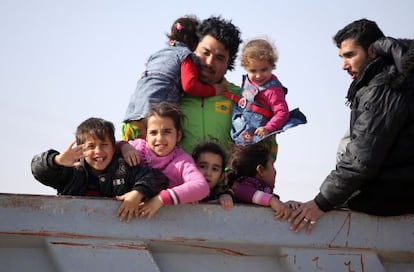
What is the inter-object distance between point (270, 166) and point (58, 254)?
5.44ft

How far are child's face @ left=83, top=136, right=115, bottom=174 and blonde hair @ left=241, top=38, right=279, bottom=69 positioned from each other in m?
1.49

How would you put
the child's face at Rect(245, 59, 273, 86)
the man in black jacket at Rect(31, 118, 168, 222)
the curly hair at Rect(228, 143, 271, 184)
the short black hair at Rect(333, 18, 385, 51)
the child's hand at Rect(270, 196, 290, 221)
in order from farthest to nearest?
1. the child's face at Rect(245, 59, 273, 86)
2. the curly hair at Rect(228, 143, 271, 184)
3. the short black hair at Rect(333, 18, 385, 51)
4. the child's hand at Rect(270, 196, 290, 221)
5. the man in black jacket at Rect(31, 118, 168, 222)

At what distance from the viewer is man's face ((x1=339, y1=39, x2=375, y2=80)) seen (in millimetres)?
3852

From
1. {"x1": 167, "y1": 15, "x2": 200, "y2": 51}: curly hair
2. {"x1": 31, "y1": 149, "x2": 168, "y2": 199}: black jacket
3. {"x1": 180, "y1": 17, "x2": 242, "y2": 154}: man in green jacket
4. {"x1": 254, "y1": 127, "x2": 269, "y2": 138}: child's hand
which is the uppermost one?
{"x1": 167, "y1": 15, "x2": 200, "y2": 51}: curly hair

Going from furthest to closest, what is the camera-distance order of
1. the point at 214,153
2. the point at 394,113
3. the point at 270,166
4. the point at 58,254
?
the point at 270,166 < the point at 214,153 < the point at 394,113 < the point at 58,254

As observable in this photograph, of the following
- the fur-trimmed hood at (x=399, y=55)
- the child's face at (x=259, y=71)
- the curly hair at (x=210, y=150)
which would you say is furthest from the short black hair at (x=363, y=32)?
the curly hair at (x=210, y=150)

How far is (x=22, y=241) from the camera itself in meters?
2.92

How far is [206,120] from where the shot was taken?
4207 millimetres

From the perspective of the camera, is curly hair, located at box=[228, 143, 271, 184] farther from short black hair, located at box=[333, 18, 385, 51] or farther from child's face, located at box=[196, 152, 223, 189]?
short black hair, located at box=[333, 18, 385, 51]

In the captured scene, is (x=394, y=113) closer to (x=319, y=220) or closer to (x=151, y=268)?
(x=319, y=220)

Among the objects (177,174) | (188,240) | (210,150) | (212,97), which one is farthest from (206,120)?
(188,240)

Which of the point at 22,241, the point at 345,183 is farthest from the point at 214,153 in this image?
the point at 22,241

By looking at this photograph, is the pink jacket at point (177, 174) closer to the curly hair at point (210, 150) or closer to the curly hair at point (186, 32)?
the curly hair at point (210, 150)

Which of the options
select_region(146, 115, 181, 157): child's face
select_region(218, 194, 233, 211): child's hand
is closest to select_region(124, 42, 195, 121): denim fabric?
select_region(146, 115, 181, 157): child's face
